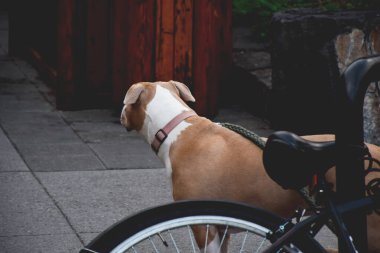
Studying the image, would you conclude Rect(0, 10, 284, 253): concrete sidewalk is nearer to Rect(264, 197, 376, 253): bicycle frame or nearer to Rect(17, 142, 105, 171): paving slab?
Rect(17, 142, 105, 171): paving slab

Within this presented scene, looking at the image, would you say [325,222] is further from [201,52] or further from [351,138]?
[201,52]

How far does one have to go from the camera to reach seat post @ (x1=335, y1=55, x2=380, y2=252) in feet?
9.27

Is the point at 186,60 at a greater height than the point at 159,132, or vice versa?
the point at 159,132

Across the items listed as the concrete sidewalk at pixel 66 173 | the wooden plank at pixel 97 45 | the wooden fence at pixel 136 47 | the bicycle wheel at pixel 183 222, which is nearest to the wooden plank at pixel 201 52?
the wooden fence at pixel 136 47

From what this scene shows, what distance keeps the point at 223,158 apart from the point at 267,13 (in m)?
6.16

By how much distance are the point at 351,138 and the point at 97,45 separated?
6.26m

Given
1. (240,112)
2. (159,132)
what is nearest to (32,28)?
(240,112)

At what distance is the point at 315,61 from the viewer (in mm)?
7664

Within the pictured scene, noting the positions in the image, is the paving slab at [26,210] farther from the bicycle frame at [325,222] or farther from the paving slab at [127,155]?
the bicycle frame at [325,222]

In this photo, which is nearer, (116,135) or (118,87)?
(116,135)

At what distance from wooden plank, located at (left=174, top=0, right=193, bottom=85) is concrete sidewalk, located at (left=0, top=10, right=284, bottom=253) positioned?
0.64 meters

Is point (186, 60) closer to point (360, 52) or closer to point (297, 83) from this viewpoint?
point (297, 83)

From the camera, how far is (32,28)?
37.4 ft

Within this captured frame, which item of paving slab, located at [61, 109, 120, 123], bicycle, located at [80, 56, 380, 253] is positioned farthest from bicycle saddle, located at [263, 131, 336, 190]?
paving slab, located at [61, 109, 120, 123]
